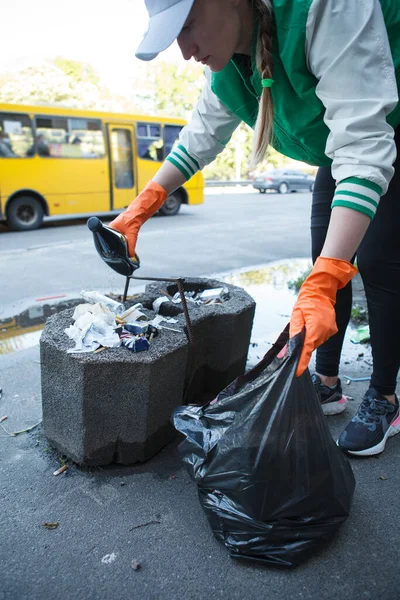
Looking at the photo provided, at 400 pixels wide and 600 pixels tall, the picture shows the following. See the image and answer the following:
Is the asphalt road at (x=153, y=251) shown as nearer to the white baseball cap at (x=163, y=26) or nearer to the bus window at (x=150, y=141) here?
the bus window at (x=150, y=141)

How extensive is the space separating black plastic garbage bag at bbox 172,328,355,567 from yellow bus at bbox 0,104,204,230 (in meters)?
9.13

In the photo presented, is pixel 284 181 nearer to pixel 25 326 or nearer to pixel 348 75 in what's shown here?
pixel 25 326

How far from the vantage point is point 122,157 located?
36.7 feet

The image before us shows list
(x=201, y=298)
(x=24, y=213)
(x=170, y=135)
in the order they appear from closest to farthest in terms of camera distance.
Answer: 1. (x=201, y=298)
2. (x=24, y=213)
3. (x=170, y=135)

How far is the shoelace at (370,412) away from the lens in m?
2.05

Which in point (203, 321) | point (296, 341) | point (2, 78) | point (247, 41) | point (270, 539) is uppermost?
point (2, 78)

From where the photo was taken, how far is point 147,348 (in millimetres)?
1846

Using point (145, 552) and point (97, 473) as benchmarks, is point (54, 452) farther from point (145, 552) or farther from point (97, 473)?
point (145, 552)

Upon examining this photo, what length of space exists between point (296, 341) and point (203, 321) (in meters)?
0.86

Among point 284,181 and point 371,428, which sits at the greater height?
point 371,428

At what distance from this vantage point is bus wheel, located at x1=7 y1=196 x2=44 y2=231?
31.4 ft

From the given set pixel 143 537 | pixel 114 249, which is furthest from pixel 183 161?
pixel 143 537

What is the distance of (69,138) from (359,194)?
989 cm

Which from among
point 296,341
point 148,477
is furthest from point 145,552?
point 296,341
